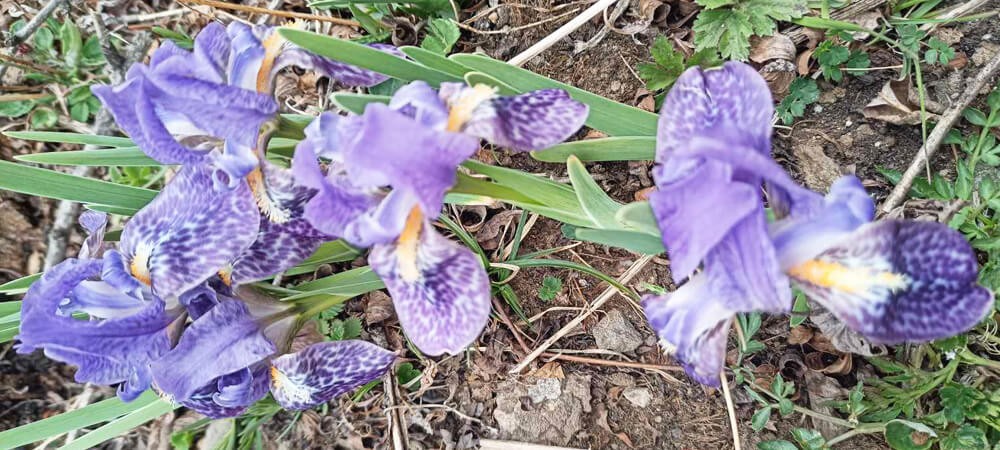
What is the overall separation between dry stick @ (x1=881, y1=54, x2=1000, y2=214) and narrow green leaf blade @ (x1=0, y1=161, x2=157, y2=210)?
191cm

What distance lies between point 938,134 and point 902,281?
3.34ft

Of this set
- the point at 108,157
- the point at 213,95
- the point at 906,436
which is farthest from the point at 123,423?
the point at 906,436

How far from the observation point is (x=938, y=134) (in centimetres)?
175

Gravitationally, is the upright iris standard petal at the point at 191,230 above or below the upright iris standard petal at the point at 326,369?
above

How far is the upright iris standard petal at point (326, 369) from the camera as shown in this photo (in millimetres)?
1443

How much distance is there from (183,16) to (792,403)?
102 inches

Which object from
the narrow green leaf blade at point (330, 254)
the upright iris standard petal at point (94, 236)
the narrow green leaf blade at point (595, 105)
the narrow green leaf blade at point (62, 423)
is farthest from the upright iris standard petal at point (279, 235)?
the narrow green leaf blade at point (62, 423)

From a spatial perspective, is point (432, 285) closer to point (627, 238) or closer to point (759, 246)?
point (627, 238)

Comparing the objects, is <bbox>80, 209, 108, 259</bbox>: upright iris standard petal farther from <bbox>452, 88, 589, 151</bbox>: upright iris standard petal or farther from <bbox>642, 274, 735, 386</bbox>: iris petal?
<bbox>642, 274, 735, 386</bbox>: iris petal

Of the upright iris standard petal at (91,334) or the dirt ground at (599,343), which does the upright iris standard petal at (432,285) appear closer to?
the upright iris standard petal at (91,334)

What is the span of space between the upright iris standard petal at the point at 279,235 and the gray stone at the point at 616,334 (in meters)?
1.02

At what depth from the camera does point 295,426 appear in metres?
2.32

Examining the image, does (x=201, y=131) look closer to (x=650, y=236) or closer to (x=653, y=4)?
(x=650, y=236)

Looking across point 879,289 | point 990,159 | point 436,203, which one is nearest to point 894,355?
point 990,159
